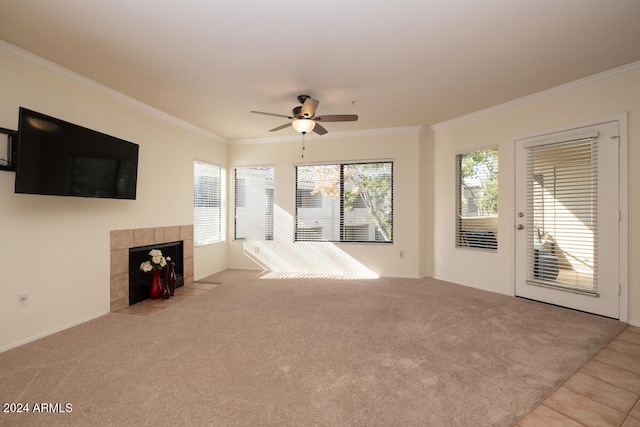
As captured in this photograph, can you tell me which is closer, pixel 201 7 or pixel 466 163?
pixel 201 7

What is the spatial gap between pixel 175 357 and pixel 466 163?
15.4 feet

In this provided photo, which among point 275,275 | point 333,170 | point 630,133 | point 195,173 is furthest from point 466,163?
point 195,173

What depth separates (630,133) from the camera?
311 cm

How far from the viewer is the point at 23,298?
106 inches

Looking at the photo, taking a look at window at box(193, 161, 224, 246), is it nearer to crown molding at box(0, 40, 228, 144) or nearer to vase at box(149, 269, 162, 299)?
crown molding at box(0, 40, 228, 144)

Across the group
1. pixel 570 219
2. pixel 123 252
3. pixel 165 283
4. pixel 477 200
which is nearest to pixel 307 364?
pixel 165 283

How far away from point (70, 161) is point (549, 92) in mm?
5359

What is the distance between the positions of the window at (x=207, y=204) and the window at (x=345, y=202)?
1568 mm

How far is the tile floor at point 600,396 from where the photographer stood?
171 centimetres

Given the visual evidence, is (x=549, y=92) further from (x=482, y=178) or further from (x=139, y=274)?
(x=139, y=274)

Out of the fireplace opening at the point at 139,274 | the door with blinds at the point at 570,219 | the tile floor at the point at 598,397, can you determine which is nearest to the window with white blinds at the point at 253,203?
the fireplace opening at the point at 139,274

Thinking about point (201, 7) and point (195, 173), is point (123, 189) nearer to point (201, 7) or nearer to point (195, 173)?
point (195, 173)

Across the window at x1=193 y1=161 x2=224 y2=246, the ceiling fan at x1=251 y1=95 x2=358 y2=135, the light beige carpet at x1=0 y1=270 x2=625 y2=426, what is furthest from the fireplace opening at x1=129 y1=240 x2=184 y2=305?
the ceiling fan at x1=251 y1=95 x2=358 y2=135

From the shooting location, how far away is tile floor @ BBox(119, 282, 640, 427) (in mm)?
1713
